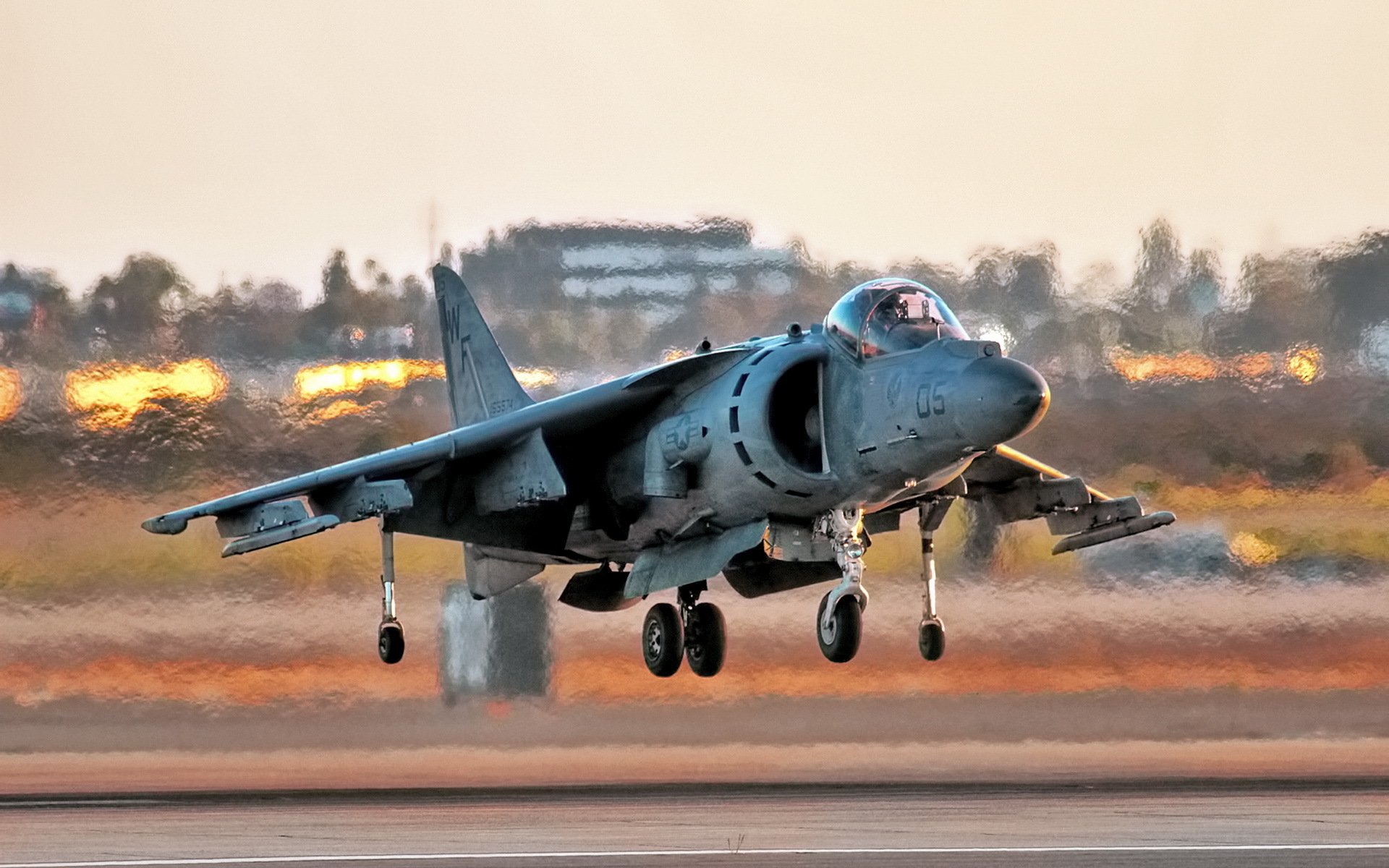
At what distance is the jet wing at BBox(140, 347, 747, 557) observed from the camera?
20.9 meters

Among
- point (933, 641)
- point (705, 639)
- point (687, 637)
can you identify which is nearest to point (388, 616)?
point (687, 637)

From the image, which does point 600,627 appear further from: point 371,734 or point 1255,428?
point 1255,428

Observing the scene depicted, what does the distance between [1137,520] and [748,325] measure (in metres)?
4.56

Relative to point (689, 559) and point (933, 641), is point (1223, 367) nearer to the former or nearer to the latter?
point (933, 641)

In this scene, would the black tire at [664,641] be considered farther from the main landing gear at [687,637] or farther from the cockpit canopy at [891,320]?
the cockpit canopy at [891,320]

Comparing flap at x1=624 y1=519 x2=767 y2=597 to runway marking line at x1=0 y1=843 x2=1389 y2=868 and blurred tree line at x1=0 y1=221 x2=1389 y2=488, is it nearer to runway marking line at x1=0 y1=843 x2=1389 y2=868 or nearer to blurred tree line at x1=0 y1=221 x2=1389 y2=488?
runway marking line at x1=0 y1=843 x2=1389 y2=868

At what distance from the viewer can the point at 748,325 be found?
2434 cm

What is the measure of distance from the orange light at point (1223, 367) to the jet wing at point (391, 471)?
212 inches

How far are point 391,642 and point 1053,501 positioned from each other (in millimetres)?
5851

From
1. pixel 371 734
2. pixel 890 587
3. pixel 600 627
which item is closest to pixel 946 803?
pixel 890 587

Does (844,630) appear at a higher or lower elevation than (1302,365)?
lower

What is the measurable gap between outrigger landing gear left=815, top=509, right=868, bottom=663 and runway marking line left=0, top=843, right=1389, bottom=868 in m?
1.98

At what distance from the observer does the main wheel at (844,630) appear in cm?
1950

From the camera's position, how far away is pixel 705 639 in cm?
2198
